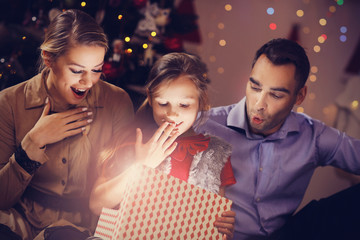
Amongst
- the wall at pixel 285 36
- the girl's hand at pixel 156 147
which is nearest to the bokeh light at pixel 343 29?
the wall at pixel 285 36

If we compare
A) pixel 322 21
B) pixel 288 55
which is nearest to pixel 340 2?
pixel 322 21

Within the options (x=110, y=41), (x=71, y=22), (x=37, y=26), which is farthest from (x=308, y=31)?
(x=37, y=26)

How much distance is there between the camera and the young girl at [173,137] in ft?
4.65

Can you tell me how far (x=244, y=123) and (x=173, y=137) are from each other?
0.43 m

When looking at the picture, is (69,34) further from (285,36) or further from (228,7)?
(285,36)

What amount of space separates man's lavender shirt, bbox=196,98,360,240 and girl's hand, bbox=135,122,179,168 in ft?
0.87

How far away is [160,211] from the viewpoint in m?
1.32

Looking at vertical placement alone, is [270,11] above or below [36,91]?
above

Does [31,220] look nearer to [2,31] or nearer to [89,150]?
[89,150]

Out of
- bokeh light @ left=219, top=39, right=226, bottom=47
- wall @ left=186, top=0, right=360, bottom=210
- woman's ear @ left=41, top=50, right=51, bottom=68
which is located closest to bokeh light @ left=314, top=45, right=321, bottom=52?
wall @ left=186, top=0, right=360, bottom=210

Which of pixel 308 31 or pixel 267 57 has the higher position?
pixel 308 31

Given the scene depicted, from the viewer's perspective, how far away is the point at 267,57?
156cm

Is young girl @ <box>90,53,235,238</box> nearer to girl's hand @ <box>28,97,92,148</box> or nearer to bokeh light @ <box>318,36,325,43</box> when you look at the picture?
girl's hand @ <box>28,97,92,148</box>

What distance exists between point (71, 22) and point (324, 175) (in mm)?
1692
